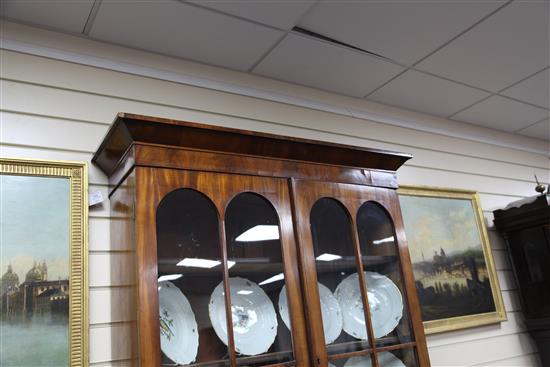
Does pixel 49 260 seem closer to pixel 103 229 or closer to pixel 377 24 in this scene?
pixel 103 229

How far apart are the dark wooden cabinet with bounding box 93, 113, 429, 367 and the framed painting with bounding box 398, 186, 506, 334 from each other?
0.79 m

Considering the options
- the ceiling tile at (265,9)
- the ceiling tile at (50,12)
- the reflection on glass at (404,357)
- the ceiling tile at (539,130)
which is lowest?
the reflection on glass at (404,357)

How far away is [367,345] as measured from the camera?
1.86 m

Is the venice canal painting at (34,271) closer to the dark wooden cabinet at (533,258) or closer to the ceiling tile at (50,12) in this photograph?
the ceiling tile at (50,12)

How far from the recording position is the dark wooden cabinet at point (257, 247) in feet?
5.08

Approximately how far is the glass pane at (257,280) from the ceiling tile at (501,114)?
212 cm

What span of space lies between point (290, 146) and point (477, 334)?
192cm

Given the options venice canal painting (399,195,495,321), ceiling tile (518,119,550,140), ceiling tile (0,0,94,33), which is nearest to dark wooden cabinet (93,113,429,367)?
ceiling tile (0,0,94,33)

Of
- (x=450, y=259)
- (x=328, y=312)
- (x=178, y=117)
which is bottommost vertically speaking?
(x=328, y=312)

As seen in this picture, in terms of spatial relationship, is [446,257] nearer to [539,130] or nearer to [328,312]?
[328,312]

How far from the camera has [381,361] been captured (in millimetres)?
1875

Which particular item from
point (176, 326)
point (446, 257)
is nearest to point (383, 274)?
point (176, 326)

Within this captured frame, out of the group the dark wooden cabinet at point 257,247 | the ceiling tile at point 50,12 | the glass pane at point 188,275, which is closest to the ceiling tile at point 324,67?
the dark wooden cabinet at point 257,247

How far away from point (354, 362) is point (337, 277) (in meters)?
0.33
